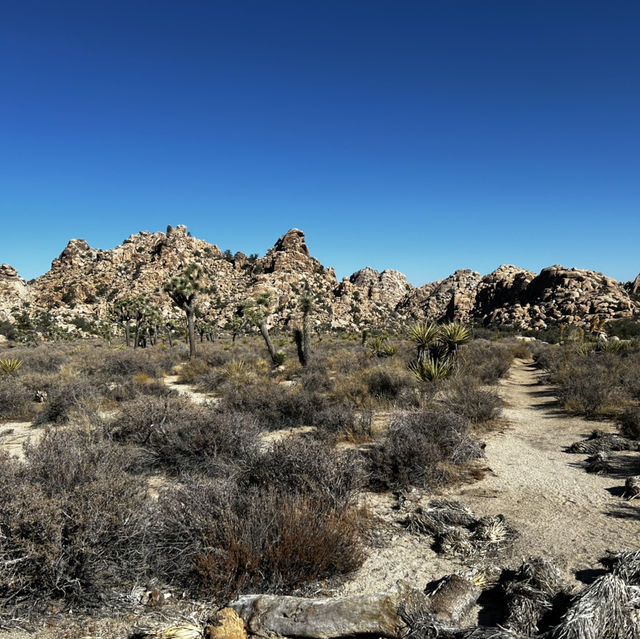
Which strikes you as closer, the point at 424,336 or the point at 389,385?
the point at 389,385

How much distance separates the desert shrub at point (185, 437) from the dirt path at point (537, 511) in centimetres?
245

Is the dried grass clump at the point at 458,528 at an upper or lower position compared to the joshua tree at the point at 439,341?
lower

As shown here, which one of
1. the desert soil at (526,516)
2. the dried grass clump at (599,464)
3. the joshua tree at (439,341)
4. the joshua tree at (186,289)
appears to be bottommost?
the desert soil at (526,516)

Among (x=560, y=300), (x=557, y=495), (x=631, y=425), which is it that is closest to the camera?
(x=557, y=495)

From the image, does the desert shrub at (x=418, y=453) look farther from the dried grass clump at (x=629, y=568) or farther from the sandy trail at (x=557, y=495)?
the dried grass clump at (x=629, y=568)

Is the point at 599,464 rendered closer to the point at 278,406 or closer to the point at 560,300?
the point at 278,406

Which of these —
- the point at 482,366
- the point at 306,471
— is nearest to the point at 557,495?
the point at 306,471

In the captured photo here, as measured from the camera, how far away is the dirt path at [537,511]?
13.4ft

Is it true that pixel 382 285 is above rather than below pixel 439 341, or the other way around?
above

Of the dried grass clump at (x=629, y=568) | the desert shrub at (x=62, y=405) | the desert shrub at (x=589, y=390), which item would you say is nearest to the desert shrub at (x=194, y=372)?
the desert shrub at (x=62, y=405)

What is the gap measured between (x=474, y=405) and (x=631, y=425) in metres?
3.01

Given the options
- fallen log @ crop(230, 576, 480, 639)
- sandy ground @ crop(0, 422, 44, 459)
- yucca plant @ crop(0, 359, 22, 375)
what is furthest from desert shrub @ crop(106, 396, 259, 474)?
yucca plant @ crop(0, 359, 22, 375)

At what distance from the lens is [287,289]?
88.5m

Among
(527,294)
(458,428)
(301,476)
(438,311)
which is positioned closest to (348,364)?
(458,428)
